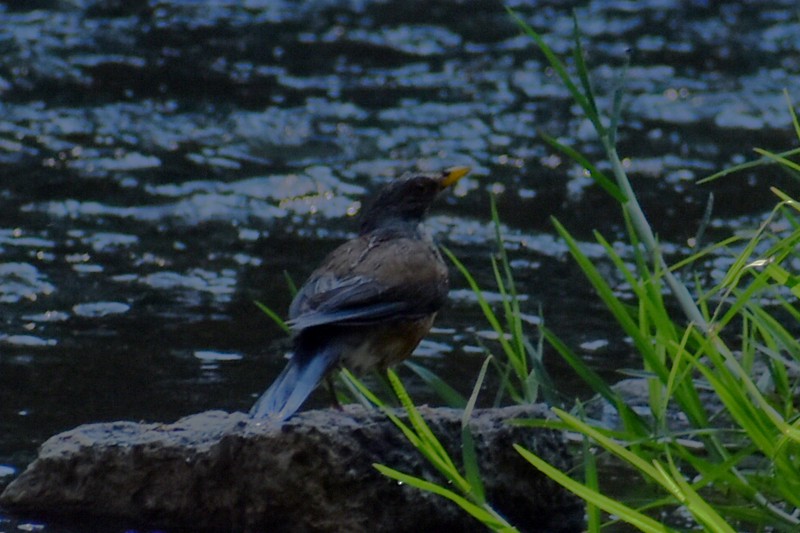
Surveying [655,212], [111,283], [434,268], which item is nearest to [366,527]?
[434,268]

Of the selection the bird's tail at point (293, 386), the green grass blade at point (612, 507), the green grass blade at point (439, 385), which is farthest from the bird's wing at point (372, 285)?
the green grass blade at point (612, 507)

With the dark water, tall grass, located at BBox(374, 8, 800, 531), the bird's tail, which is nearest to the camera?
tall grass, located at BBox(374, 8, 800, 531)

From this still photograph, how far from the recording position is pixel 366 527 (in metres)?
3.84

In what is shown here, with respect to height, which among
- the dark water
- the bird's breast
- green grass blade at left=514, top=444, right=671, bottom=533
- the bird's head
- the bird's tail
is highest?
green grass blade at left=514, top=444, right=671, bottom=533

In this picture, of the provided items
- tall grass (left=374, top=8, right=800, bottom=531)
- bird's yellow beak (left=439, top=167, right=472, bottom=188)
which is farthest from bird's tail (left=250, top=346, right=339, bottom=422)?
bird's yellow beak (left=439, top=167, right=472, bottom=188)

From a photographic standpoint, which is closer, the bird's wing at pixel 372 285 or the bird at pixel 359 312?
the bird at pixel 359 312

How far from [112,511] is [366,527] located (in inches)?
27.4

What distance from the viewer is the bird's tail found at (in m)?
3.96

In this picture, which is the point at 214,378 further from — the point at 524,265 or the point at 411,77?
the point at 411,77

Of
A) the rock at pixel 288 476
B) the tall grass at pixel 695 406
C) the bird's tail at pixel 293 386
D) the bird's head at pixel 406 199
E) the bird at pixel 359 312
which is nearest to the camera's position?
the tall grass at pixel 695 406

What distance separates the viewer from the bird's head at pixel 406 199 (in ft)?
18.5

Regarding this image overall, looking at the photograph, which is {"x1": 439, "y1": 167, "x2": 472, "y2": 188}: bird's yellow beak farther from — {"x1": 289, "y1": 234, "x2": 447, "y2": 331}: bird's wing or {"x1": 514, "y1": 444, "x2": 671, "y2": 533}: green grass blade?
{"x1": 514, "y1": 444, "x2": 671, "y2": 533}: green grass blade

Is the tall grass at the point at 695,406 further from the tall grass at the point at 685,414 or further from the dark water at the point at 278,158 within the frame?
the dark water at the point at 278,158

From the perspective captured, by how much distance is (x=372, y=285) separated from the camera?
182 inches
